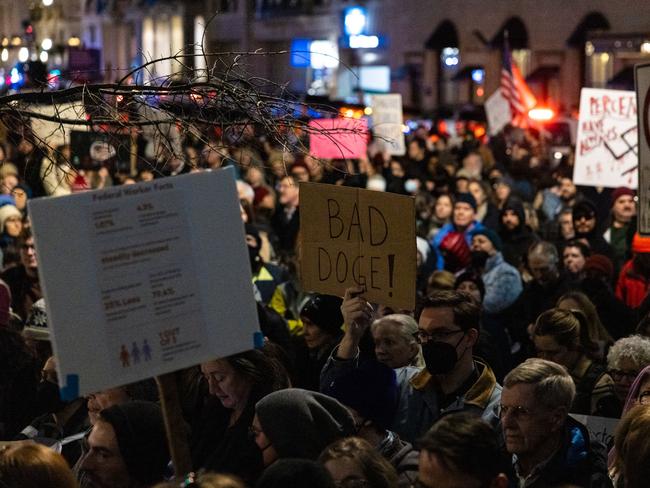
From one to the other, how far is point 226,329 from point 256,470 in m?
0.82

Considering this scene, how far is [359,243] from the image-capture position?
19.3 feet

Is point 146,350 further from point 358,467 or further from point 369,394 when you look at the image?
point 369,394

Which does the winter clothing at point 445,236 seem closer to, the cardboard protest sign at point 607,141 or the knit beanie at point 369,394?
the cardboard protest sign at point 607,141

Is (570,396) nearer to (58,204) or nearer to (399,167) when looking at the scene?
(58,204)

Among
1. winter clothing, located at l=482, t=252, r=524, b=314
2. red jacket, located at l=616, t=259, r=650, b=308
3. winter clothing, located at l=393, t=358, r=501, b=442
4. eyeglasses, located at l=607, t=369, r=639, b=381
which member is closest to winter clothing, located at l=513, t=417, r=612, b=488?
winter clothing, located at l=393, t=358, r=501, b=442

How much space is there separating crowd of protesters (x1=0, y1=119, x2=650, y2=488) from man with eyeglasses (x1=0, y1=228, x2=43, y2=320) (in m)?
0.02

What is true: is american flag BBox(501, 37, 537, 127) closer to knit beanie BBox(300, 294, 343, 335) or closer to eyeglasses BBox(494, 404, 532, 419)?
knit beanie BBox(300, 294, 343, 335)

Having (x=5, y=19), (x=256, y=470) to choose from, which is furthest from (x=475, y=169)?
(x=5, y=19)

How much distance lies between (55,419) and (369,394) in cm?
174

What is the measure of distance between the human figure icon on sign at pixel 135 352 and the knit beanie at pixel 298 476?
1.68ft

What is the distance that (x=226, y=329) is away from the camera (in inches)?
164

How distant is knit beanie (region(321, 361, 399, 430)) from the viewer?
16.4 feet

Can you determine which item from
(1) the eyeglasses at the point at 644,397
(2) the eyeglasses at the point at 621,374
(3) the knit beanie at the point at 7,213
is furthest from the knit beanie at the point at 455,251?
(1) the eyeglasses at the point at 644,397

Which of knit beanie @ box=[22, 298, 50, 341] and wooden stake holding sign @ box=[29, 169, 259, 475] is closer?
wooden stake holding sign @ box=[29, 169, 259, 475]
